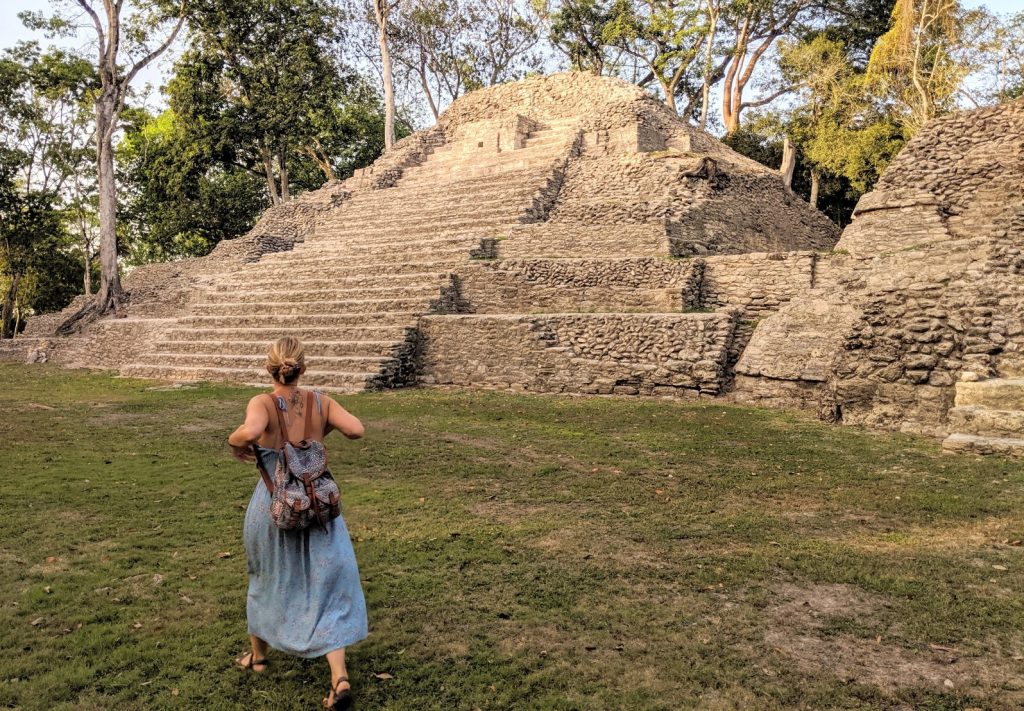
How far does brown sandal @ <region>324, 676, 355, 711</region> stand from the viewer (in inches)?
106

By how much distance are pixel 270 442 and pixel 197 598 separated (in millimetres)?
1457

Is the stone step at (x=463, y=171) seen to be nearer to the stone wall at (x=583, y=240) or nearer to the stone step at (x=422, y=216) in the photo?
the stone step at (x=422, y=216)

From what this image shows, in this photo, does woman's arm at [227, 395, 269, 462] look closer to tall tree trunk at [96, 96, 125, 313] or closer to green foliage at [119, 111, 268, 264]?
tall tree trunk at [96, 96, 125, 313]

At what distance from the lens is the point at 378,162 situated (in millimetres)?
24672

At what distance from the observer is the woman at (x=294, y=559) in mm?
2840

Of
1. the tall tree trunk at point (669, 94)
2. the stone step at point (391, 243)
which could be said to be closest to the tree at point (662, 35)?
the tall tree trunk at point (669, 94)

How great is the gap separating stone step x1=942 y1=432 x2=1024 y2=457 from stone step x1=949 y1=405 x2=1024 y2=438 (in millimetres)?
127

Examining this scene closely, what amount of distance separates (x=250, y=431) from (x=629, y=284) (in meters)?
11.7

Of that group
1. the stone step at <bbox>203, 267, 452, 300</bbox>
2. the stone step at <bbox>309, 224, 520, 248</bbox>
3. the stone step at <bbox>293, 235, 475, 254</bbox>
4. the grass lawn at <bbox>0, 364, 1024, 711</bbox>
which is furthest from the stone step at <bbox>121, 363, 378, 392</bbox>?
the stone step at <bbox>309, 224, 520, 248</bbox>

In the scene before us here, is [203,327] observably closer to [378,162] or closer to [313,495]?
[378,162]

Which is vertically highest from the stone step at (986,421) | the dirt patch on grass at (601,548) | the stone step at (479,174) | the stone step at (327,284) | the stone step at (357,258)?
the stone step at (479,174)

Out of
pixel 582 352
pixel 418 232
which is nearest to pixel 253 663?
pixel 582 352

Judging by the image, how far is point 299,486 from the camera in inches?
110

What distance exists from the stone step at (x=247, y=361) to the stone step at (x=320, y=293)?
2.05m
